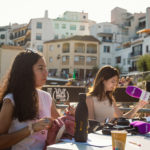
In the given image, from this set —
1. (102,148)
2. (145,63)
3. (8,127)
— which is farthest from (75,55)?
(102,148)

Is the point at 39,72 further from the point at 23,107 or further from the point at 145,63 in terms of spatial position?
the point at 145,63

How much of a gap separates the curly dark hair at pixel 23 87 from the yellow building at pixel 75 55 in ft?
177

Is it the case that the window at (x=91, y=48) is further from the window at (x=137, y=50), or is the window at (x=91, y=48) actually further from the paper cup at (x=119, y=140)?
the paper cup at (x=119, y=140)

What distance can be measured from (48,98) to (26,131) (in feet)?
2.23

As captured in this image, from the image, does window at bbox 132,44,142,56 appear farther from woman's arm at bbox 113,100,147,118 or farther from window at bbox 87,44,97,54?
woman's arm at bbox 113,100,147,118

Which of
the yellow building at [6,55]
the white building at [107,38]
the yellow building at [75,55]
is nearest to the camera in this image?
the yellow building at [6,55]

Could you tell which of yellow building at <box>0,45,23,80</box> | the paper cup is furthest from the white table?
yellow building at <box>0,45,23,80</box>

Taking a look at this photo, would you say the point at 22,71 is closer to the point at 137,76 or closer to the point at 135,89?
the point at 135,89

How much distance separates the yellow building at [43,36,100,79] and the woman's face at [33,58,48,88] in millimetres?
53813

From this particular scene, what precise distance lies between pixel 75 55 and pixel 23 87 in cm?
5554

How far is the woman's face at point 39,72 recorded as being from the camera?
2.66 m

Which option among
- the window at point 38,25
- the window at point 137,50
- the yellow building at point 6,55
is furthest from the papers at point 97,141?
the window at point 38,25

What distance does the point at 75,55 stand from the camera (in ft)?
190

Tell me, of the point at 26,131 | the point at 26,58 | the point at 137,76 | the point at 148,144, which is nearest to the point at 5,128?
the point at 26,131
